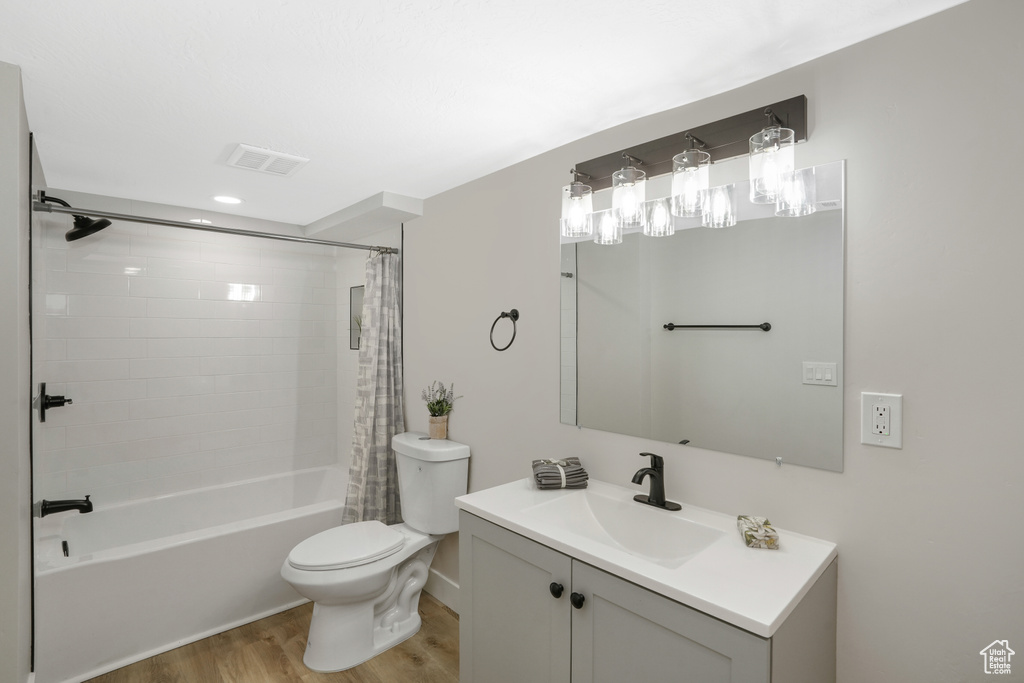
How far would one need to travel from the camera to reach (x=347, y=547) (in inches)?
92.2

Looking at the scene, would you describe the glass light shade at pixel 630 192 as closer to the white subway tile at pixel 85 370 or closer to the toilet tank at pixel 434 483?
the toilet tank at pixel 434 483

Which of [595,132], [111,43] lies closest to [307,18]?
[111,43]

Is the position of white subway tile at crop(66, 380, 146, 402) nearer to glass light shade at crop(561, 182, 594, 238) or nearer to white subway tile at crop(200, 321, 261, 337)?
white subway tile at crop(200, 321, 261, 337)

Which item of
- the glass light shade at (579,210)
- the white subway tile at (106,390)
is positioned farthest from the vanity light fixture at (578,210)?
the white subway tile at (106,390)

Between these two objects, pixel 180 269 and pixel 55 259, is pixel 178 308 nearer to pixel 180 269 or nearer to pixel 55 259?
pixel 180 269

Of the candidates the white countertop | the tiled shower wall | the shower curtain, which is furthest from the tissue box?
the tiled shower wall

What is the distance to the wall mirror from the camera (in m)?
1.42

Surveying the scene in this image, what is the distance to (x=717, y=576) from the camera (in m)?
1.23

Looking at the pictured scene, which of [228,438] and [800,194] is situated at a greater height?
[800,194]

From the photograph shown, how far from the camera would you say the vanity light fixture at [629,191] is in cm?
171

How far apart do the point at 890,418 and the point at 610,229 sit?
100cm

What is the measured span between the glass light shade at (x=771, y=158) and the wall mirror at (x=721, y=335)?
11 centimetres

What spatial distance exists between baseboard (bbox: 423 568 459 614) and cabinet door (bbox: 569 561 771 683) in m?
1.45

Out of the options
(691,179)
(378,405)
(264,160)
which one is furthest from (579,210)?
(378,405)
